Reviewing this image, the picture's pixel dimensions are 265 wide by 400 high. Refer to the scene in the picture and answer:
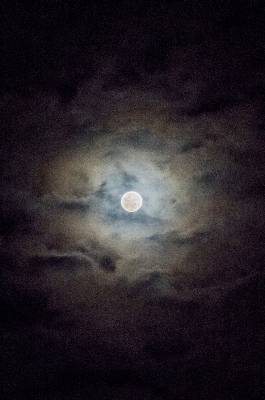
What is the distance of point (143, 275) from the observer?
144 inches

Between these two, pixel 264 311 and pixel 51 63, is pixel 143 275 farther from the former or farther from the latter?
pixel 51 63

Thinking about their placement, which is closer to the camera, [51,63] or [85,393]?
[51,63]

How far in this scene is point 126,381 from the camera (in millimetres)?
3748

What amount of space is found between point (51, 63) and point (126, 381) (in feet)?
11.5

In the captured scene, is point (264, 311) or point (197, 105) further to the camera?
point (264, 311)

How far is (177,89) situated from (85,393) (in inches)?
136

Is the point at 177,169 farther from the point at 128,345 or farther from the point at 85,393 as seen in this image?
the point at 85,393

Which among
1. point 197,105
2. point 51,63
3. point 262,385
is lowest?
point 262,385

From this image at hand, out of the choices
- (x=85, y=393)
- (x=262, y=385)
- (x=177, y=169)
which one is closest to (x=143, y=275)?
(x=177, y=169)

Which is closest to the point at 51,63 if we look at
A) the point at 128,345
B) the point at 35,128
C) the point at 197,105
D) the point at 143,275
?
the point at 35,128

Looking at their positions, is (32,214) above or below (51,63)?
below

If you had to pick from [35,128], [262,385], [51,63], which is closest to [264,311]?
[262,385]

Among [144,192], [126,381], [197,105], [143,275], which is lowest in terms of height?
[126,381]

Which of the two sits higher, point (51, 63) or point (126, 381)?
point (51, 63)
